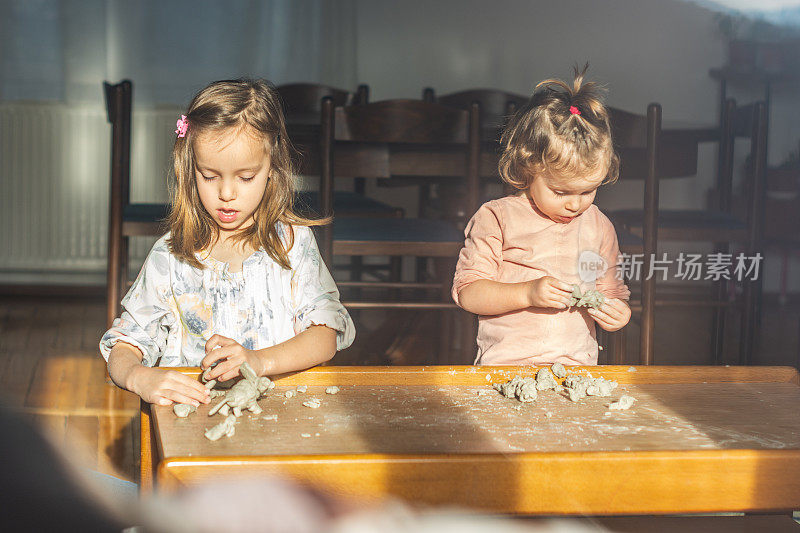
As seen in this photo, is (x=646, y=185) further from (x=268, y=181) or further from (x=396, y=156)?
(x=268, y=181)

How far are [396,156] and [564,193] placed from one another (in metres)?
0.86

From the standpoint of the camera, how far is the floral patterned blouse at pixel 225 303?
1.37 m

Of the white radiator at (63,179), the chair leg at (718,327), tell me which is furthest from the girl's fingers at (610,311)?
the white radiator at (63,179)

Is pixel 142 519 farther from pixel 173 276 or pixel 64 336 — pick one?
pixel 64 336

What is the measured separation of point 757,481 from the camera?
3.03 ft

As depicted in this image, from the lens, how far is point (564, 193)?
150cm

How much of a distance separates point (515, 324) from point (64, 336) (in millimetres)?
2316

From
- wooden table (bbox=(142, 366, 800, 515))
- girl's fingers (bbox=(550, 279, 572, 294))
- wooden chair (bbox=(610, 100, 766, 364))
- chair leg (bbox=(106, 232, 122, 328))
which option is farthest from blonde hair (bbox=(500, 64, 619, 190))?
chair leg (bbox=(106, 232, 122, 328))

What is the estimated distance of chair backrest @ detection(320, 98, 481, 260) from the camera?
218 cm

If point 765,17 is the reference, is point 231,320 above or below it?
below

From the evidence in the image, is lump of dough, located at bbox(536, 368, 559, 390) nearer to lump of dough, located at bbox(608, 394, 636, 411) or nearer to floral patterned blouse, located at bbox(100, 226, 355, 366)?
lump of dough, located at bbox(608, 394, 636, 411)

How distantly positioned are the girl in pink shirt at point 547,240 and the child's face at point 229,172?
0.43m

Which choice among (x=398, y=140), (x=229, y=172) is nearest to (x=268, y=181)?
(x=229, y=172)

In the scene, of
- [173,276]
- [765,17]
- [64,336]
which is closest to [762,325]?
[765,17]
